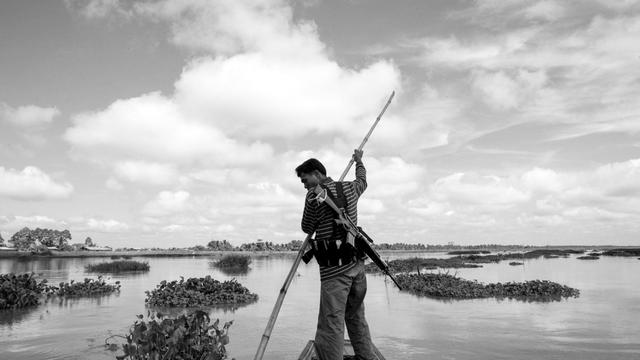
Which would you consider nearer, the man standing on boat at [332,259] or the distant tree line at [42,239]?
the man standing on boat at [332,259]

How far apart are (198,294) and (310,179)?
42.7 feet

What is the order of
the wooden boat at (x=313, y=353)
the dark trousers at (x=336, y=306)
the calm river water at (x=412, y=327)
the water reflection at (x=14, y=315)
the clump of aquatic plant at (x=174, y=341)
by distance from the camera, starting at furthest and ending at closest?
the water reflection at (x=14, y=315) < the calm river water at (x=412, y=327) < the clump of aquatic plant at (x=174, y=341) < the wooden boat at (x=313, y=353) < the dark trousers at (x=336, y=306)

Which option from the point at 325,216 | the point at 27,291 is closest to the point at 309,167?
the point at 325,216

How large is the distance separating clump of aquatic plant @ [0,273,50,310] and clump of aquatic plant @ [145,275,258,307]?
164 inches

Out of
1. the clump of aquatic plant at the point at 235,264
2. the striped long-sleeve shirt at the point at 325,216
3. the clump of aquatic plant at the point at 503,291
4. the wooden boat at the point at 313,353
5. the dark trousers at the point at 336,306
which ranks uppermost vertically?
the striped long-sleeve shirt at the point at 325,216

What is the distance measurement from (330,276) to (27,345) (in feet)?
28.5

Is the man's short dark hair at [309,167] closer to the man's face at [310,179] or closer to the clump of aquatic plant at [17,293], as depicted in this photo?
the man's face at [310,179]

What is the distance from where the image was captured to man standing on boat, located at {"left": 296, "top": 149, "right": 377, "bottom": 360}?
19.7 ft

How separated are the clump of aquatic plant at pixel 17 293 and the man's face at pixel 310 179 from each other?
592 inches

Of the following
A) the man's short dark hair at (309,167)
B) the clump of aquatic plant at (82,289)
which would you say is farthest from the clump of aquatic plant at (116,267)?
the man's short dark hair at (309,167)

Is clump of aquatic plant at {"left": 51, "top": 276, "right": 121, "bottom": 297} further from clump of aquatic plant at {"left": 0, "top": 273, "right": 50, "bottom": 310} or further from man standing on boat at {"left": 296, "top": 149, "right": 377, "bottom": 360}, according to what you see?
man standing on boat at {"left": 296, "top": 149, "right": 377, "bottom": 360}

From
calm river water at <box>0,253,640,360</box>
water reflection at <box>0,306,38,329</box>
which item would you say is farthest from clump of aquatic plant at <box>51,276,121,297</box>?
water reflection at <box>0,306,38,329</box>

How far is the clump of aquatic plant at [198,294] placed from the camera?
56.3 ft

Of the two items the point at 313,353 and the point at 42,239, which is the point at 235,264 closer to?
the point at 313,353
